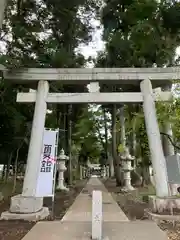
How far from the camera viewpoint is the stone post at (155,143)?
7090mm

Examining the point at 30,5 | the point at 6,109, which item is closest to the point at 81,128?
the point at 6,109

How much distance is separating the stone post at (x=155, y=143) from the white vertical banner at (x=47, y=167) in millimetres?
2878

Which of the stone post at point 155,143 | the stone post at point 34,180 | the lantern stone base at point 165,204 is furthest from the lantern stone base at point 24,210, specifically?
the stone post at point 155,143

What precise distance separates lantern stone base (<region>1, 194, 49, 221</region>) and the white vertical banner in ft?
0.98

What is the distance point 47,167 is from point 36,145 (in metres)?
0.72

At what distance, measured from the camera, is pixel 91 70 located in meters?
8.13

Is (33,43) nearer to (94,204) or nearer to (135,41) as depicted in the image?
(135,41)

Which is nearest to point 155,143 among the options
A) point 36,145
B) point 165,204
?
point 165,204

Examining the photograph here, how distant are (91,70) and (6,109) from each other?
4.37 meters

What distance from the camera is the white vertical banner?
7102 mm

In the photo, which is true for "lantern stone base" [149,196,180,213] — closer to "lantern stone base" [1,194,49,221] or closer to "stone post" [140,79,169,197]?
"stone post" [140,79,169,197]

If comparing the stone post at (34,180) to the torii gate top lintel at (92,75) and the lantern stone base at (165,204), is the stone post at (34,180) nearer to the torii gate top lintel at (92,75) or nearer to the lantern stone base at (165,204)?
the torii gate top lintel at (92,75)

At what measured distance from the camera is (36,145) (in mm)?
7434

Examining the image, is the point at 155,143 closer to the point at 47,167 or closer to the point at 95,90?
the point at 95,90
